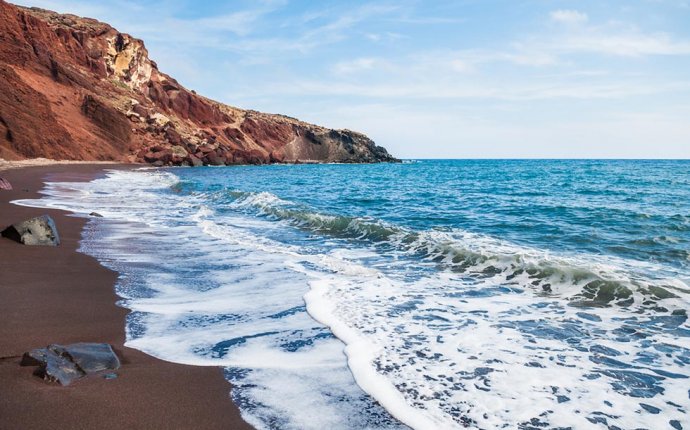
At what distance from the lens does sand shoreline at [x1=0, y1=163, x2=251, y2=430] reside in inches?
112

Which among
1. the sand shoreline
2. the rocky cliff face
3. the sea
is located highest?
the rocky cliff face

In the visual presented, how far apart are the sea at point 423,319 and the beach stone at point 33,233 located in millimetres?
616

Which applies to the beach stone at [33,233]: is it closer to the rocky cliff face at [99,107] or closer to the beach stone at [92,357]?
the beach stone at [92,357]

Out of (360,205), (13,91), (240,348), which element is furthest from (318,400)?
(13,91)

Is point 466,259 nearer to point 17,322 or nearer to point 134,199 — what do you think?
point 17,322

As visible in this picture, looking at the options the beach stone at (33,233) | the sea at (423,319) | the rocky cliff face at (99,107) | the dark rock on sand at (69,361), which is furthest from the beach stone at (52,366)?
the rocky cliff face at (99,107)

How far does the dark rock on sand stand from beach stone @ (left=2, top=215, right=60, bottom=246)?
18.0ft

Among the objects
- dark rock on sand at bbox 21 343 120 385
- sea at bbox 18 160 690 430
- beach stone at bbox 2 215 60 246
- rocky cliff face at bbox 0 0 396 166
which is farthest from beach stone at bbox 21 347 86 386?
rocky cliff face at bbox 0 0 396 166

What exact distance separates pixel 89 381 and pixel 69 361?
0.96 ft

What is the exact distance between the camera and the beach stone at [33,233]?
819 centimetres

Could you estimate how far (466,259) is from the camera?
8727mm

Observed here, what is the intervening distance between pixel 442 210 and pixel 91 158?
144ft

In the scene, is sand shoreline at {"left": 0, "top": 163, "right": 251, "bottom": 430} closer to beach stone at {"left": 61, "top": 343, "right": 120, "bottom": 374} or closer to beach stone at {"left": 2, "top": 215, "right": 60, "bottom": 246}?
beach stone at {"left": 61, "top": 343, "right": 120, "bottom": 374}

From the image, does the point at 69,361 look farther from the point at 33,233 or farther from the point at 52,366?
the point at 33,233
